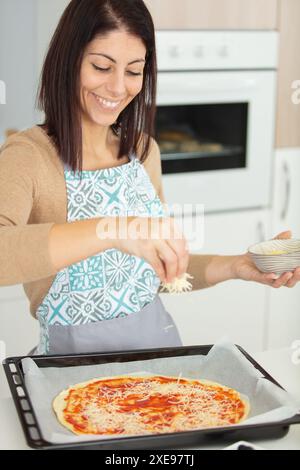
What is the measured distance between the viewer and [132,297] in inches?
63.2

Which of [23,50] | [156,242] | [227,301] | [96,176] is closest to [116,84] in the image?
[96,176]

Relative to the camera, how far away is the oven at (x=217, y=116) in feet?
8.34

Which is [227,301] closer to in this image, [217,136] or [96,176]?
[217,136]

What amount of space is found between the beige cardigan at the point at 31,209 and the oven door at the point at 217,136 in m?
0.98

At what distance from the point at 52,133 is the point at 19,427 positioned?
24.5 inches

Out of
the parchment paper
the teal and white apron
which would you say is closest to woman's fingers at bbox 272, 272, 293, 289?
the parchment paper

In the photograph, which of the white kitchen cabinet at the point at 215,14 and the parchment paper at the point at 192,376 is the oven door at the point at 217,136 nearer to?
the white kitchen cabinet at the point at 215,14

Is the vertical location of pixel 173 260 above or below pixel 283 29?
below

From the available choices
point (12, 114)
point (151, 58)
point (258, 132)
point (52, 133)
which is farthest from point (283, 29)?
point (52, 133)

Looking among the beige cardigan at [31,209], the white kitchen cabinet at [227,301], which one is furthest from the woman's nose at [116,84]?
the white kitchen cabinet at [227,301]

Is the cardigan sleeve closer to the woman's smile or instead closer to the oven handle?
the woman's smile

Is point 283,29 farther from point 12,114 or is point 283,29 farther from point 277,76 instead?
point 12,114

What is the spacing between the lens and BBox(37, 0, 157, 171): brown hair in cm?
145

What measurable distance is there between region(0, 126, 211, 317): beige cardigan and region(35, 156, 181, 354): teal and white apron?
31 mm
